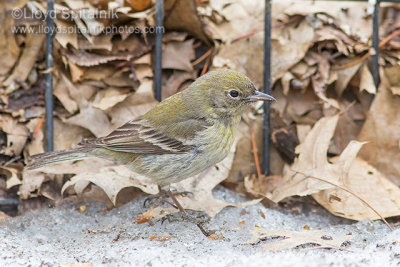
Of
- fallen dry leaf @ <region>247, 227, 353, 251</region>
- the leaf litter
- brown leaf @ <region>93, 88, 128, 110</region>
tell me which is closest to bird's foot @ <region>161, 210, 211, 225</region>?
the leaf litter

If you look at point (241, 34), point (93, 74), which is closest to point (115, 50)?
point (93, 74)

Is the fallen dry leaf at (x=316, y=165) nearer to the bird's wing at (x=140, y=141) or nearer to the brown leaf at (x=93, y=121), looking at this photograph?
the bird's wing at (x=140, y=141)

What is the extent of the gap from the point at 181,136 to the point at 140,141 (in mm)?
359

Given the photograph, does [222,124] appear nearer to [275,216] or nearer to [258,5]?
[275,216]

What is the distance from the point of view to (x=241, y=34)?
5.32 metres

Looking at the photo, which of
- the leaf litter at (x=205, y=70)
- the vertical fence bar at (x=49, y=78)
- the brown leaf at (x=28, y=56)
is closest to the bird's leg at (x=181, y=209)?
the leaf litter at (x=205, y=70)

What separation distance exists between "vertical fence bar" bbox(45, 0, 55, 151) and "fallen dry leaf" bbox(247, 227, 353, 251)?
2241 mm

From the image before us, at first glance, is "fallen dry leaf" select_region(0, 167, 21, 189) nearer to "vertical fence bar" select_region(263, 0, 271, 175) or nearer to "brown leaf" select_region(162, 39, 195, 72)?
"brown leaf" select_region(162, 39, 195, 72)

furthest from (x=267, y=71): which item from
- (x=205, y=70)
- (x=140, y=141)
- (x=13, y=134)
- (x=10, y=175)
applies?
(x=10, y=175)

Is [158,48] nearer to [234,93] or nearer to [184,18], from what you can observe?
[184,18]

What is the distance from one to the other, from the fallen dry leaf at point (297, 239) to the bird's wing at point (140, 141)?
1.01m

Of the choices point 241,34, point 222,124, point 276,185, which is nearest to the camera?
point 222,124

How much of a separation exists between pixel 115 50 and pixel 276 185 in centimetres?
206

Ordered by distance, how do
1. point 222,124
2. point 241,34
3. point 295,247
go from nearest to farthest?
point 295,247 → point 222,124 → point 241,34
